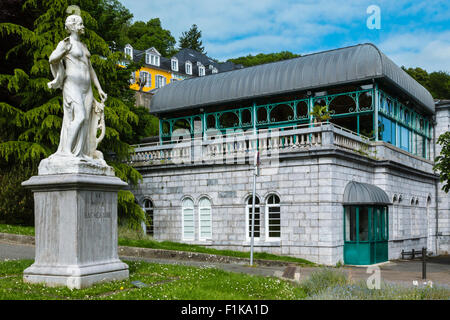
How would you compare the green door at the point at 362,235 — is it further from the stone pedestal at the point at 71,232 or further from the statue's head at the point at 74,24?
the statue's head at the point at 74,24

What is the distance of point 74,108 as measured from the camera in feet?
34.2

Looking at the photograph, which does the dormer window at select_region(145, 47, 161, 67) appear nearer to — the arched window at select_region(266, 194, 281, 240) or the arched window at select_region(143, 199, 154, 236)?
the arched window at select_region(143, 199, 154, 236)

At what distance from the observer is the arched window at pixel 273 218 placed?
2181 cm

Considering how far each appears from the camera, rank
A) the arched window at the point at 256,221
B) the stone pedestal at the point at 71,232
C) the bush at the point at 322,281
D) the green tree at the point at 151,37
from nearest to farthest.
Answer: the stone pedestal at the point at 71,232, the bush at the point at 322,281, the arched window at the point at 256,221, the green tree at the point at 151,37

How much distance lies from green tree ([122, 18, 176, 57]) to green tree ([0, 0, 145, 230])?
2463 inches

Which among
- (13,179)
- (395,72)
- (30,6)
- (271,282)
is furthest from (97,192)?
(395,72)

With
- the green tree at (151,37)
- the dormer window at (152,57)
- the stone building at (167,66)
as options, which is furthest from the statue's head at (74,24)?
the green tree at (151,37)

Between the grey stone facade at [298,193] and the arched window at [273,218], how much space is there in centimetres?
21

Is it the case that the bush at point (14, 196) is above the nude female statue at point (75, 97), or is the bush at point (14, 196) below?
below

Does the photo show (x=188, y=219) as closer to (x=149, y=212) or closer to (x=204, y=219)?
(x=204, y=219)

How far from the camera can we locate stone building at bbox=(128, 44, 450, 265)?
21062 mm

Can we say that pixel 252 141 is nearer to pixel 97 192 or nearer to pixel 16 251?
pixel 16 251

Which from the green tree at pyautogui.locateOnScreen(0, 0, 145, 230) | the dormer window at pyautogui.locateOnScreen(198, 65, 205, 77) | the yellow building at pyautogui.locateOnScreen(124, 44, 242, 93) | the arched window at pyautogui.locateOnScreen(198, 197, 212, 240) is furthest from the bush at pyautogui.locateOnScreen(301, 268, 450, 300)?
the dormer window at pyautogui.locateOnScreen(198, 65, 205, 77)

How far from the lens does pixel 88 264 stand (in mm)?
9914
